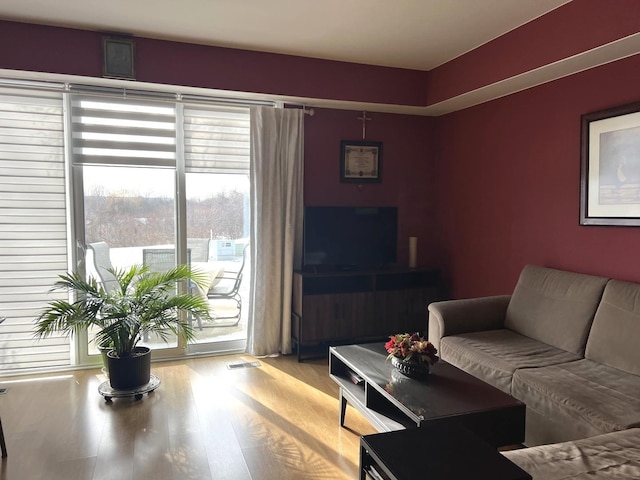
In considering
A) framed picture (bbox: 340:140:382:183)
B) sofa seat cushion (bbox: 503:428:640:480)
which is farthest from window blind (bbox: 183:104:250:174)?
sofa seat cushion (bbox: 503:428:640:480)

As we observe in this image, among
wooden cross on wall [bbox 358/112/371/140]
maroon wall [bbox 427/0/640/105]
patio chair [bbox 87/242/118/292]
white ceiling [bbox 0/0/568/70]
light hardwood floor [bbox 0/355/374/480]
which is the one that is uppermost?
white ceiling [bbox 0/0/568/70]

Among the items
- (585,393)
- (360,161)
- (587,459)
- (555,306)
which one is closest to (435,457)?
(587,459)

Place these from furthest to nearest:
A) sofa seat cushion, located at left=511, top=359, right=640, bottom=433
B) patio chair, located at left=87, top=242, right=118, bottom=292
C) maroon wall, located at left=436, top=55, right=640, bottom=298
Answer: patio chair, located at left=87, top=242, right=118, bottom=292 < maroon wall, located at left=436, top=55, right=640, bottom=298 < sofa seat cushion, located at left=511, top=359, right=640, bottom=433

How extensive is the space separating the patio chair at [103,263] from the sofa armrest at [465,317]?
8.44ft

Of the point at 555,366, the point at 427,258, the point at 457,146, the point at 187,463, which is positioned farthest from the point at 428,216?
the point at 187,463

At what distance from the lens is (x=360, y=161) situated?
438 centimetres

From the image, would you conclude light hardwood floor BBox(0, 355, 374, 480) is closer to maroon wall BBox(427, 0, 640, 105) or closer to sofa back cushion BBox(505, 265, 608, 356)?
sofa back cushion BBox(505, 265, 608, 356)

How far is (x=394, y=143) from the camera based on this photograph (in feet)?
14.8

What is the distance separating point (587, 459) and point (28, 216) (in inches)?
151

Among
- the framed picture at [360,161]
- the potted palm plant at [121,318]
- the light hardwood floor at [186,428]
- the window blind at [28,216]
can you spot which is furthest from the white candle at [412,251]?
the window blind at [28,216]

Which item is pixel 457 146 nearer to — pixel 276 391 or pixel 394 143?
pixel 394 143

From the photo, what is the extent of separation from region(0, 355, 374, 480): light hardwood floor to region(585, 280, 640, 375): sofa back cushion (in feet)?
4.70

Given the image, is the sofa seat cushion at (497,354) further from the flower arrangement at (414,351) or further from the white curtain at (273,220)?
the white curtain at (273,220)

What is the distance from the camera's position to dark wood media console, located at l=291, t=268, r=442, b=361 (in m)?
3.92
